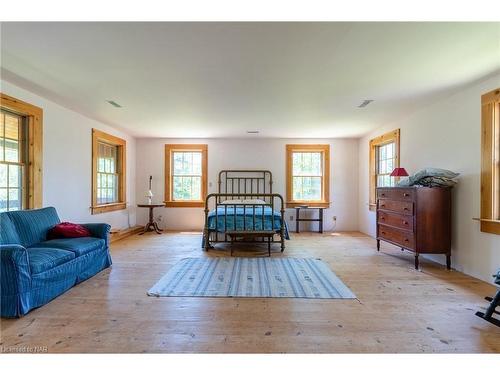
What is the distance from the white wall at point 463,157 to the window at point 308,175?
261 cm

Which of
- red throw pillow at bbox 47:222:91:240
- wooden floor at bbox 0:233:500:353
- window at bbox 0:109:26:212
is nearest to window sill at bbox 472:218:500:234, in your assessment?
wooden floor at bbox 0:233:500:353

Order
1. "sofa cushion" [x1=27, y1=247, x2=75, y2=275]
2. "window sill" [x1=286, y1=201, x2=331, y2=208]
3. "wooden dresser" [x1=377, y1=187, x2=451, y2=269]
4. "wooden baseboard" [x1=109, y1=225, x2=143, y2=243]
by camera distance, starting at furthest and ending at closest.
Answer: "window sill" [x1=286, y1=201, x2=331, y2=208]
"wooden baseboard" [x1=109, y1=225, x2=143, y2=243]
"wooden dresser" [x1=377, y1=187, x2=451, y2=269]
"sofa cushion" [x1=27, y1=247, x2=75, y2=275]

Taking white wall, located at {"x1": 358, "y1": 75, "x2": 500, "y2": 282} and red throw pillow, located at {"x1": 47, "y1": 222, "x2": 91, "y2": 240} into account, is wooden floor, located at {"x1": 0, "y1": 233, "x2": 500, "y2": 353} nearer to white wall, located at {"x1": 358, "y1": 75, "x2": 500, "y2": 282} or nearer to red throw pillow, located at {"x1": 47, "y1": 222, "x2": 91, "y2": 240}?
white wall, located at {"x1": 358, "y1": 75, "x2": 500, "y2": 282}

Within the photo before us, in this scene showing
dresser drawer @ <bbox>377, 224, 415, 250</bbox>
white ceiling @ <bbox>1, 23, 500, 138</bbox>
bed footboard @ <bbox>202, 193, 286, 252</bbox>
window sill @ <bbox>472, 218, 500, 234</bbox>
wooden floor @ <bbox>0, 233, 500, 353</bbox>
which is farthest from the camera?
bed footboard @ <bbox>202, 193, 286, 252</bbox>

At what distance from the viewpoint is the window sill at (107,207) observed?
198 inches

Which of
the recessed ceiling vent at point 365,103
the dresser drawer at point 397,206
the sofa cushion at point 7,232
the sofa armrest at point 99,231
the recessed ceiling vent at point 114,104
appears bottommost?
the sofa armrest at point 99,231

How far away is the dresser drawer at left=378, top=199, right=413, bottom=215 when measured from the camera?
3650mm

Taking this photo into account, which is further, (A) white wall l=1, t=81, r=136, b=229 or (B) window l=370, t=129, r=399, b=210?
(B) window l=370, t=129, r=399, b=210

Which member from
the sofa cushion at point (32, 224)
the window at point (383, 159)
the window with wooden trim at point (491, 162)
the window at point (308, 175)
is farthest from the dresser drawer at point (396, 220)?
the sofa cushion at point (32, 224)

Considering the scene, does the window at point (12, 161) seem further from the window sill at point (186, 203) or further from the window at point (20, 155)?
the window sill at point (186, 203)

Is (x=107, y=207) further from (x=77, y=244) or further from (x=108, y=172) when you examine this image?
(x=77, y=244)

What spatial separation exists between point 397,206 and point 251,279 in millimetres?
2523

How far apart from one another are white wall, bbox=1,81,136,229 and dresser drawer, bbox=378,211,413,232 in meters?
5.29

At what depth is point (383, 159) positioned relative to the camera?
5.74m
